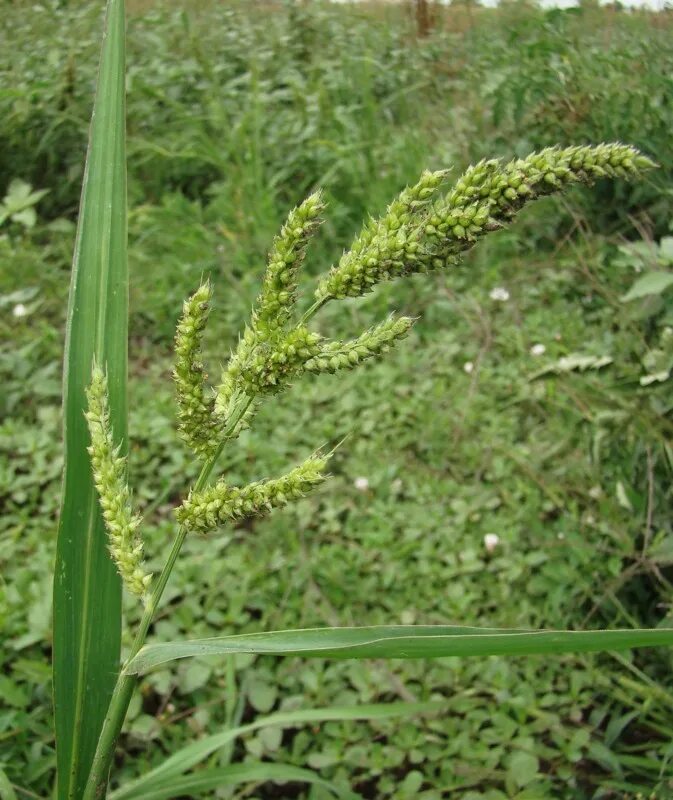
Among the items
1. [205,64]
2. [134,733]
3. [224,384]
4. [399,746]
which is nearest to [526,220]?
[205,64]

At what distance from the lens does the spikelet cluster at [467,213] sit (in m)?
0.62

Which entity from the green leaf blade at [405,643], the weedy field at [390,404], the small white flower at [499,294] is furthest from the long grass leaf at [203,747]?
the small white flower at [499,294]

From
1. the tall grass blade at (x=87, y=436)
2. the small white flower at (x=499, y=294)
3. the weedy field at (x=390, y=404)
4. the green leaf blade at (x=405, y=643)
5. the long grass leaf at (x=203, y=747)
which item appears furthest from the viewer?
the small white flower at (x=499, y=294)

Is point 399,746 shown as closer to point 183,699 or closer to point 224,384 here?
point 183,699

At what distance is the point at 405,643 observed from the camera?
0.75m

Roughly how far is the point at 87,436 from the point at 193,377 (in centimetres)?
28

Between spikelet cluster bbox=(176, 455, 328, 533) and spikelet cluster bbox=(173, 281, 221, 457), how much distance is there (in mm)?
51

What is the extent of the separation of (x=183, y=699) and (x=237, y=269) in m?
1.75

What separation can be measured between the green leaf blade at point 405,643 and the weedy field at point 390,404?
0.62m

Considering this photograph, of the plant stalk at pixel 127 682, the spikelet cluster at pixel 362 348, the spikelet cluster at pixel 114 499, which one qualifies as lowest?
the plant stalk at pixel 127 682

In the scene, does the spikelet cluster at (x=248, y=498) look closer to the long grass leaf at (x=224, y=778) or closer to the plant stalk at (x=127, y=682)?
the plant stalk at (x=127, y=682)

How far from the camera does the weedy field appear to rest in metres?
1.54

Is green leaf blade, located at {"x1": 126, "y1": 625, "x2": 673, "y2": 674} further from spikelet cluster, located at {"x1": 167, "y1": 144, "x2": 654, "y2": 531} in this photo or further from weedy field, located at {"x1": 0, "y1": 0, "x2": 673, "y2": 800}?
weedy field, located at {"x1": 0, "y1": 0, "x2": 673, "y2": 800}

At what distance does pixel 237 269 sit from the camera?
117 inches
